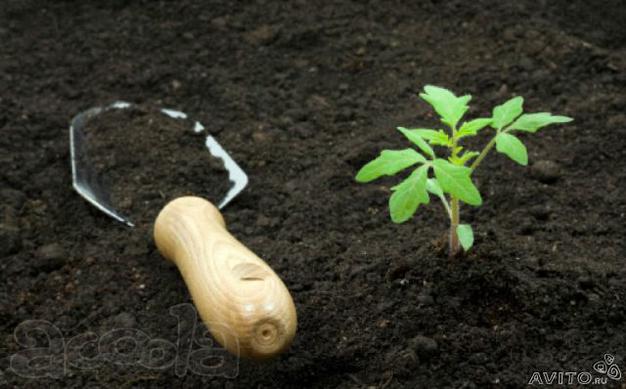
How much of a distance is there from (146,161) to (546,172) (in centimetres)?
137

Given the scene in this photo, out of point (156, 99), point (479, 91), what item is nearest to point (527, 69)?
point (479, 91)

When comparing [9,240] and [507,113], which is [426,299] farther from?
[9,240]

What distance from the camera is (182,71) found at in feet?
11.1

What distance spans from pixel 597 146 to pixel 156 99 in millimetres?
1707

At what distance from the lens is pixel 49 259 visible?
254 centimetres

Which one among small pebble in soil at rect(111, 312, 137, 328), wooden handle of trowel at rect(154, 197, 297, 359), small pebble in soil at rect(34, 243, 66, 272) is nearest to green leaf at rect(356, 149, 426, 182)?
wooden handle of trowel at rect(154, 197, 297, 359)

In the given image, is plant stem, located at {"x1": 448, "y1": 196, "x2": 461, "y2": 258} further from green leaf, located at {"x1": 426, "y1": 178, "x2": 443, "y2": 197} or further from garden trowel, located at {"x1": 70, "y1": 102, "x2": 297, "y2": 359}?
garden trowel, located at {"x1": 70, "y1": 102, "x2": 297, "y2": 359}

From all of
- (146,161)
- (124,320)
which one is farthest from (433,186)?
(146,161)

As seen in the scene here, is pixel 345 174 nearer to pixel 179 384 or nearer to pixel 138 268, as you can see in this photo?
pixel 138 268

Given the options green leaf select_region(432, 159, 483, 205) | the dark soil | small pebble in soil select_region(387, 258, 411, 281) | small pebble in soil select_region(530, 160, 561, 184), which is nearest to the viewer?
green leaf select_region(432, 159, 483, 205)

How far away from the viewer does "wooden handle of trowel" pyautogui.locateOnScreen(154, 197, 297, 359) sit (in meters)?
1.91

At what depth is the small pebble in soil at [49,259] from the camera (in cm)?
253

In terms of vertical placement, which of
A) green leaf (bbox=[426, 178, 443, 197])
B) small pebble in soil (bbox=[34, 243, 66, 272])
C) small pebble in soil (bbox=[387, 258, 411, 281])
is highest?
green leaf (bbox=[426, 178, 443, 197])

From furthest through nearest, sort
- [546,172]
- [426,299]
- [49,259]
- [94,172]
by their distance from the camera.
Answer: [94,172], [546,172], [49,259], [426,299]
